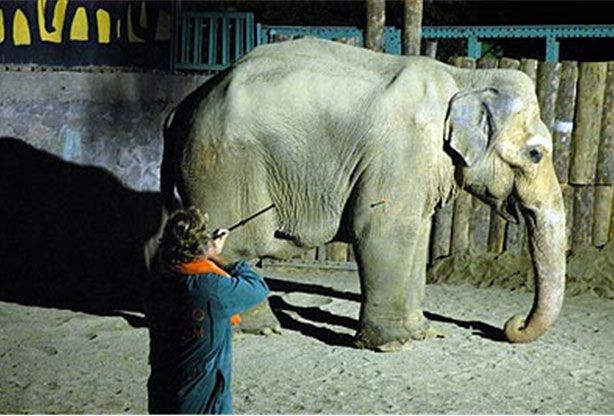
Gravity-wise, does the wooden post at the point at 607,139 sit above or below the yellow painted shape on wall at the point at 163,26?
below

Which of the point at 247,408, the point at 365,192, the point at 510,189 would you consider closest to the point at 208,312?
the point at 247,408

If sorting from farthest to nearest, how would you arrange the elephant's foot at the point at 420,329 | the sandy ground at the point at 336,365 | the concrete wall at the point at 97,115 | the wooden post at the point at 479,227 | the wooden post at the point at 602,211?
the wooden post at the point at 479,227 < the concrete wall at the point at 97,115 < the wooden post at the point at 602,211 < the elephant's foot at the point at 420,329 < the sandy ground at the point at 336,365

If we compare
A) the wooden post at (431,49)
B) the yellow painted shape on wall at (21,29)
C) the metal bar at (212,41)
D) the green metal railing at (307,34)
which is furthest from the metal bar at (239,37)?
the yellow painted shape on wall at (21,29)

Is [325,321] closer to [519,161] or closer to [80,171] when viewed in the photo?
[519,161]

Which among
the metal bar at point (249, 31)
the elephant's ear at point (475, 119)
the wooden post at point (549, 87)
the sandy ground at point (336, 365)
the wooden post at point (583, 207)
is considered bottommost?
the sandy ground at point (336, 365)

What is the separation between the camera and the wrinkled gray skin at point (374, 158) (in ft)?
24.9

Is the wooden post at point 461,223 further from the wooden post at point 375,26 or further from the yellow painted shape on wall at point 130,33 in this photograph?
the yellow painted shape on wall at point 130,33

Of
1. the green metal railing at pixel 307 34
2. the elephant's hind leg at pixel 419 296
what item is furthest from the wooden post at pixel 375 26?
the elephant's hind leg at pixel 419 296

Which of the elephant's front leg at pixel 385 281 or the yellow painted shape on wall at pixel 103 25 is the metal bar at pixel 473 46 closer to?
the yellow painted shape on wall at pixel 103 25

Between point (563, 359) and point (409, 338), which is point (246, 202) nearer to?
point (409, 338)

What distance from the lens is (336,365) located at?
736 cm

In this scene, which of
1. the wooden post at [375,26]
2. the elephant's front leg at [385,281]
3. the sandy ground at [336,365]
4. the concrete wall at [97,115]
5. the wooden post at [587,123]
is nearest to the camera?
the sandy ground at [336,365]

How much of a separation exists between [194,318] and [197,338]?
81mm

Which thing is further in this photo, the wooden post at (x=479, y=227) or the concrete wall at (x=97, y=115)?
the wooden post at (x=479, y=227)
